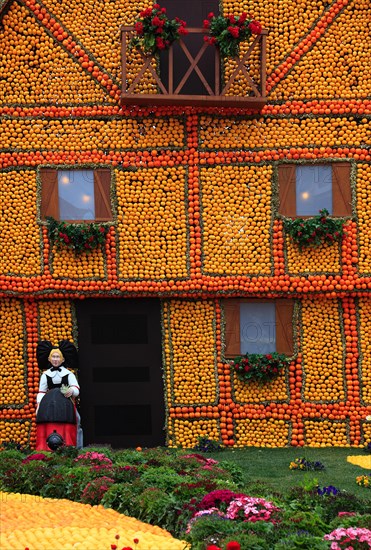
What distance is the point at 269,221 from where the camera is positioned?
1867cm

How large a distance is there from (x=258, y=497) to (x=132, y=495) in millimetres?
1541

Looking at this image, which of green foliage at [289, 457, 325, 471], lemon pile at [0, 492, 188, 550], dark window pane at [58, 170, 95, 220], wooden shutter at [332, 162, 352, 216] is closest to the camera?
lemon pile at [0, 492, 188, 550]

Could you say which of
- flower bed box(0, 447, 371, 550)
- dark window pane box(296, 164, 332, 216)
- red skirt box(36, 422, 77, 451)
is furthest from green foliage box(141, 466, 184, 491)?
dark window pane box(296, 164, 332, 216)

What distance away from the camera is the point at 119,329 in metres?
18.9

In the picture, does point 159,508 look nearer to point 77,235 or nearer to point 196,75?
point 77,235

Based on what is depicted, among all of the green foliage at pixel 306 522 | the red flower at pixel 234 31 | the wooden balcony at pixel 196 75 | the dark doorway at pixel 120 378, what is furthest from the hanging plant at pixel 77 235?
the green foliage at pixel 306 522

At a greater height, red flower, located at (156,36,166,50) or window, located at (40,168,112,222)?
red flower, located at (156,36,166,50)

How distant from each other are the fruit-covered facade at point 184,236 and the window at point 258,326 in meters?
0.05

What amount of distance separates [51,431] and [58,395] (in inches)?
26.4

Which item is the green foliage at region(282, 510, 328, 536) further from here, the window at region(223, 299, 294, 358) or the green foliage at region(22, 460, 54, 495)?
the window at region(223, 299, 294, 358)

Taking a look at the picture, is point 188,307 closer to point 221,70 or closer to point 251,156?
point 251,156

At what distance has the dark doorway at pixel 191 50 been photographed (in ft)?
63.0

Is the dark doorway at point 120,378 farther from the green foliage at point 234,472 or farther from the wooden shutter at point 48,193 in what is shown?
the green foliage at point 234,472

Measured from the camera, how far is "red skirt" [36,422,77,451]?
17.2 metres
